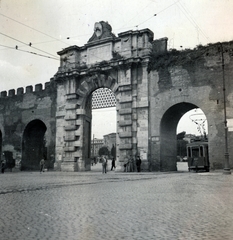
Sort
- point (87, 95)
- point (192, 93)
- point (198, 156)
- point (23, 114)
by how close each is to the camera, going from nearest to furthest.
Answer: point (192, 93)
point (198, 156)
point (87, 95)
point (23, 114)

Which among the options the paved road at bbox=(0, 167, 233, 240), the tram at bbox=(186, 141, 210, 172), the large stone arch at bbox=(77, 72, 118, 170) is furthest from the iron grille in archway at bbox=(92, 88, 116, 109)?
the paved road at bbox=(0, 167, 233, 240)

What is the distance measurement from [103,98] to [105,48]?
3692 mm

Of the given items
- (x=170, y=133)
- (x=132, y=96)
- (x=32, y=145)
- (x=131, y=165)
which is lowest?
(x=131, y=165)

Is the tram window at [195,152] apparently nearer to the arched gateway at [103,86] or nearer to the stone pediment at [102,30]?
the arched gateway at [103,86]

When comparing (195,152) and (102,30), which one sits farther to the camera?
(102,30)

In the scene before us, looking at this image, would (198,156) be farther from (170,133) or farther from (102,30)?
(102,30)

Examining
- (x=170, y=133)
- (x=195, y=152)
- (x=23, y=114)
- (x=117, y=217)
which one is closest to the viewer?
(x=117, y=217)

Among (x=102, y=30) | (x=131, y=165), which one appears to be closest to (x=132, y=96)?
(x=131, y=165)

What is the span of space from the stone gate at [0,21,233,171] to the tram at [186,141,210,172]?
1.33 meters

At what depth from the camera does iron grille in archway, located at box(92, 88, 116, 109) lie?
2416 centimetres

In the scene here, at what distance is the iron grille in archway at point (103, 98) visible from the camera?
24.2 meters

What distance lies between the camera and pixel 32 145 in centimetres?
2847

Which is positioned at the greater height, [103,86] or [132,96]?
[103,86]

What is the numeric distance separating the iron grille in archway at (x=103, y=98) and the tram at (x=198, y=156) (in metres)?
6.42
